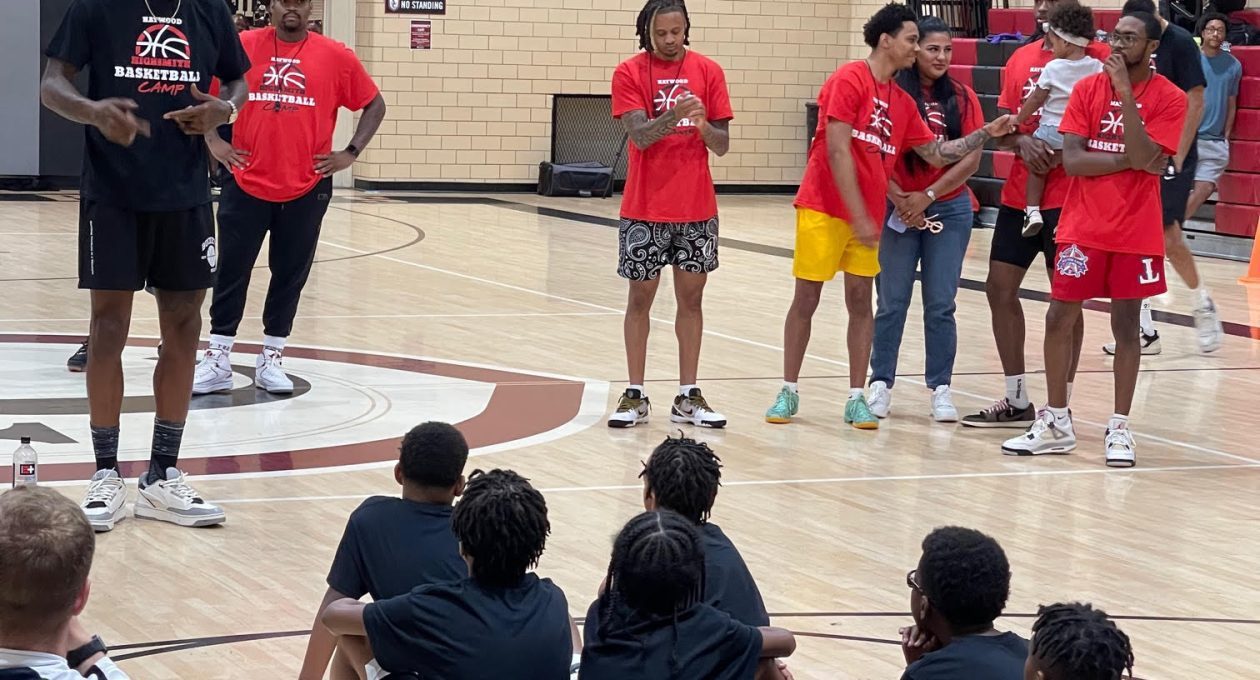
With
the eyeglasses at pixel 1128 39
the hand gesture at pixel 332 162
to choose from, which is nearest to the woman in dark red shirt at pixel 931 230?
the eyeglasses at pixel 1128 39

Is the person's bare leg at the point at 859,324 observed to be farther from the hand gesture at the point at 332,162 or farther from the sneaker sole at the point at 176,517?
the sneaker sole at the point at 176,517

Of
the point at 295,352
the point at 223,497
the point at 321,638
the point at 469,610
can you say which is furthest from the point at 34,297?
the point at 469,610

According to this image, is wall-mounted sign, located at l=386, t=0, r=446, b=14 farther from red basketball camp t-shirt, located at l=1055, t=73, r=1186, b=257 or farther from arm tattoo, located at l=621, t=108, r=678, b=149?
red basketball camp t-shirt, located at l=1055, t=73, r=1186, b=257

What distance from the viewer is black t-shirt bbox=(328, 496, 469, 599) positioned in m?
3.62

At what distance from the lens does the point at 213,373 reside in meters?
7.81

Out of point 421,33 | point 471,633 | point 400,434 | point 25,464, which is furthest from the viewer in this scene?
point 421,33

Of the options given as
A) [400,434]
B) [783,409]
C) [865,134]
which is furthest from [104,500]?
[865,134]

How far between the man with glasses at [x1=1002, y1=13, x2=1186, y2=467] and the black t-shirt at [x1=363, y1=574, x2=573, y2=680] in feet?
13.9

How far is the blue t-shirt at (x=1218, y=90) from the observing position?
1435 cm

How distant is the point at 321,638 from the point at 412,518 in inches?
14.7

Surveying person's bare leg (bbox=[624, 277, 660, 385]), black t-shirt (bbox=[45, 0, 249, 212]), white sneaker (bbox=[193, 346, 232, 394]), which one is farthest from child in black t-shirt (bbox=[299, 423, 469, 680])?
white sneaker (bbox=[193, 346, 232, 394])

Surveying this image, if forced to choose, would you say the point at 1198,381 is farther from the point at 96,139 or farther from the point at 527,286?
the point at 96,139

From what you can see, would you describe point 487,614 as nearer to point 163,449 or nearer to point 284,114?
point 163,449

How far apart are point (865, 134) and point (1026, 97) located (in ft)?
2.84
